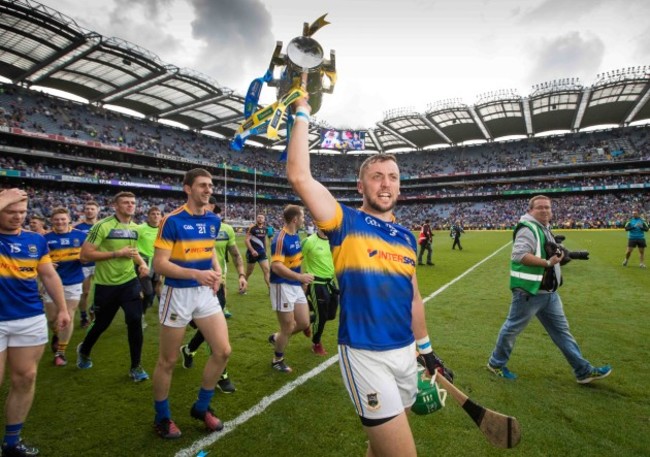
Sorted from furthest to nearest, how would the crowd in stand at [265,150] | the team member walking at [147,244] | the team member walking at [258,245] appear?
the crowd in stand at [265,150], the team member walking at [258,245], the team member walking at [147,244]

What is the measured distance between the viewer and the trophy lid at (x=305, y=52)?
2264 millimetres

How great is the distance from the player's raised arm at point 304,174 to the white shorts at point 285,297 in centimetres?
324

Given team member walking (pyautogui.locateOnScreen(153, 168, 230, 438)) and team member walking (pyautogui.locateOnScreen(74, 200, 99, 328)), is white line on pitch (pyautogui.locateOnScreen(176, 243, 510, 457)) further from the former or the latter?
team member walking (pyautogui.locateOnScreen(74, 200, 99, 328))

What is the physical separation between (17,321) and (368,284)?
10.9ft

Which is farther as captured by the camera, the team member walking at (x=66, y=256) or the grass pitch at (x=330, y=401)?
the team member walking at (x=66, y=256)

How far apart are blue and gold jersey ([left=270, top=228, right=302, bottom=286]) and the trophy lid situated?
3194 millimetres

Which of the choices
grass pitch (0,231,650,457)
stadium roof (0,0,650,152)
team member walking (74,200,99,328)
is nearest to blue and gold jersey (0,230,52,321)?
grass pitch (0,231,650,457)

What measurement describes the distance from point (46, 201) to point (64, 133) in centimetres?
Answer: 962

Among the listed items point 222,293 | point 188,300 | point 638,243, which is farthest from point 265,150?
point 188,300

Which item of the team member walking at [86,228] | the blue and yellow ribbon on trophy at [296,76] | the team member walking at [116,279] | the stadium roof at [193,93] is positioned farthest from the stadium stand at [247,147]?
the blue and yellow ribbon on trophy at [296,76]

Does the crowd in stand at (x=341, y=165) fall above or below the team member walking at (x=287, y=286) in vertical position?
above

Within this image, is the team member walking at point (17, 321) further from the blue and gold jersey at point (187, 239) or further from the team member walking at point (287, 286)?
the team member walking at point (287, 286)

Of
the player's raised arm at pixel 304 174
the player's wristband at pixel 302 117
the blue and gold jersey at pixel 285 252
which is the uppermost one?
the player's wristband at pixel 302 117

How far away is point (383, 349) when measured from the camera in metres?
2.00
